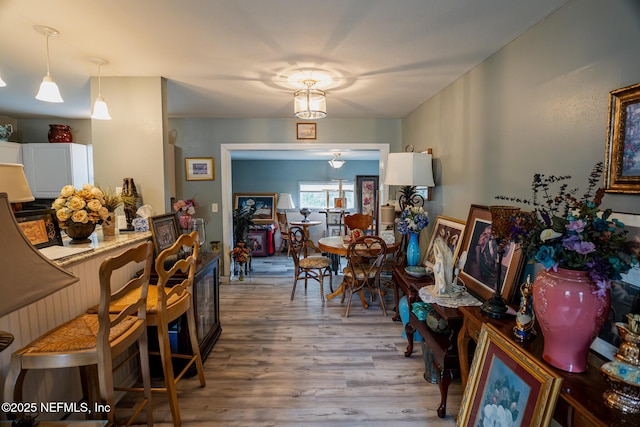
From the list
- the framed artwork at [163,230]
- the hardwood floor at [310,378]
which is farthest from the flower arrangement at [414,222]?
the framed artwork at [163,230]

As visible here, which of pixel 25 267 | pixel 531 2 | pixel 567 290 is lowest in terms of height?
pixel 567 290

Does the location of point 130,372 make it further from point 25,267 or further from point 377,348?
point 377,348

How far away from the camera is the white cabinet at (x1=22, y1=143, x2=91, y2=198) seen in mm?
3902

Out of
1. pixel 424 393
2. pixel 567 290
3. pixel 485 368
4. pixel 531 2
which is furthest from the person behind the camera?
pixel 424 393

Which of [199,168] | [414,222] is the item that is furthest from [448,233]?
[199,168]

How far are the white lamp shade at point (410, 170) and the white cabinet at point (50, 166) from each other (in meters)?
4.05

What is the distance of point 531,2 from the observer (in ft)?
5.25

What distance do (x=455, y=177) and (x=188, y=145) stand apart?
3.59 m

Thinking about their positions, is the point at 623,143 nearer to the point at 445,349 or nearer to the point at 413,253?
the point at 445,349

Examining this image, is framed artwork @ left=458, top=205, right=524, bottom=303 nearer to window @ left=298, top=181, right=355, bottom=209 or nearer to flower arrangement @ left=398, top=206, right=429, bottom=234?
flower arrangement @ left=398, top=206, right=429, bottom=234

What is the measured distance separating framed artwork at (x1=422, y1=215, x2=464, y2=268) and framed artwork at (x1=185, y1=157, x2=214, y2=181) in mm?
3122

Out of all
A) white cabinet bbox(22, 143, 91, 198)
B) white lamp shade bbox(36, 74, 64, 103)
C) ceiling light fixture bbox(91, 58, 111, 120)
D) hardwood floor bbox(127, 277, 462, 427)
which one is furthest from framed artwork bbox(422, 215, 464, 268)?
white cabinet bbox(22, 143, 91, 198)

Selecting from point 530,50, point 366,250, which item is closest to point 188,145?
point 366,250

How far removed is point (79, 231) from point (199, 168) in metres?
2.55
